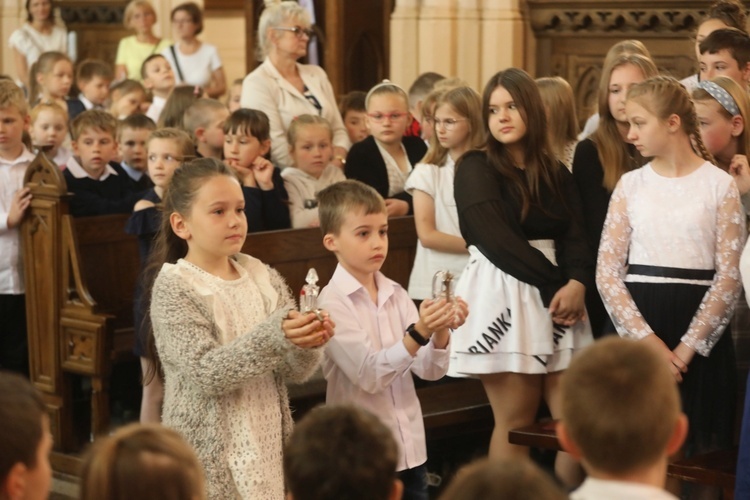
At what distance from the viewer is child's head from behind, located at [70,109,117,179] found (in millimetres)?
Result: 5879

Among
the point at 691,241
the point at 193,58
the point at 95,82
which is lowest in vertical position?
the point at 691,241

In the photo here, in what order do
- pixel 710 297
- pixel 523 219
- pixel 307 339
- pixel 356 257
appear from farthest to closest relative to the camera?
1. pixel 523 219
2. pixel 710 297
3. pixel 356 257
4. pixel 307 339

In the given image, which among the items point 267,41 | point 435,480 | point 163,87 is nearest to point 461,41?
point 163,87

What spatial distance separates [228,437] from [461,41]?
6182mm

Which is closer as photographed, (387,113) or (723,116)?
(723,116)

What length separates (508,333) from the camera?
4254 millimetres

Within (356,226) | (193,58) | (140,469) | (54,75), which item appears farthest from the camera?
(193,58)

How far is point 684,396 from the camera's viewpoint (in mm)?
4062

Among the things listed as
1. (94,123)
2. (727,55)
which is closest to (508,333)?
(727,55)

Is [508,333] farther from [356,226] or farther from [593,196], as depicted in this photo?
[356,226]

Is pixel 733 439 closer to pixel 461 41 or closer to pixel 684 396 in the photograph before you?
pixel 684 396

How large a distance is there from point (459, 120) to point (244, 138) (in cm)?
94

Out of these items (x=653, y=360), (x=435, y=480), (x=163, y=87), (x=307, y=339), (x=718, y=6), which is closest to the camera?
(x=653, y=360)

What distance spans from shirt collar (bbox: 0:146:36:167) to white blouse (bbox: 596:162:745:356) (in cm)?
286
